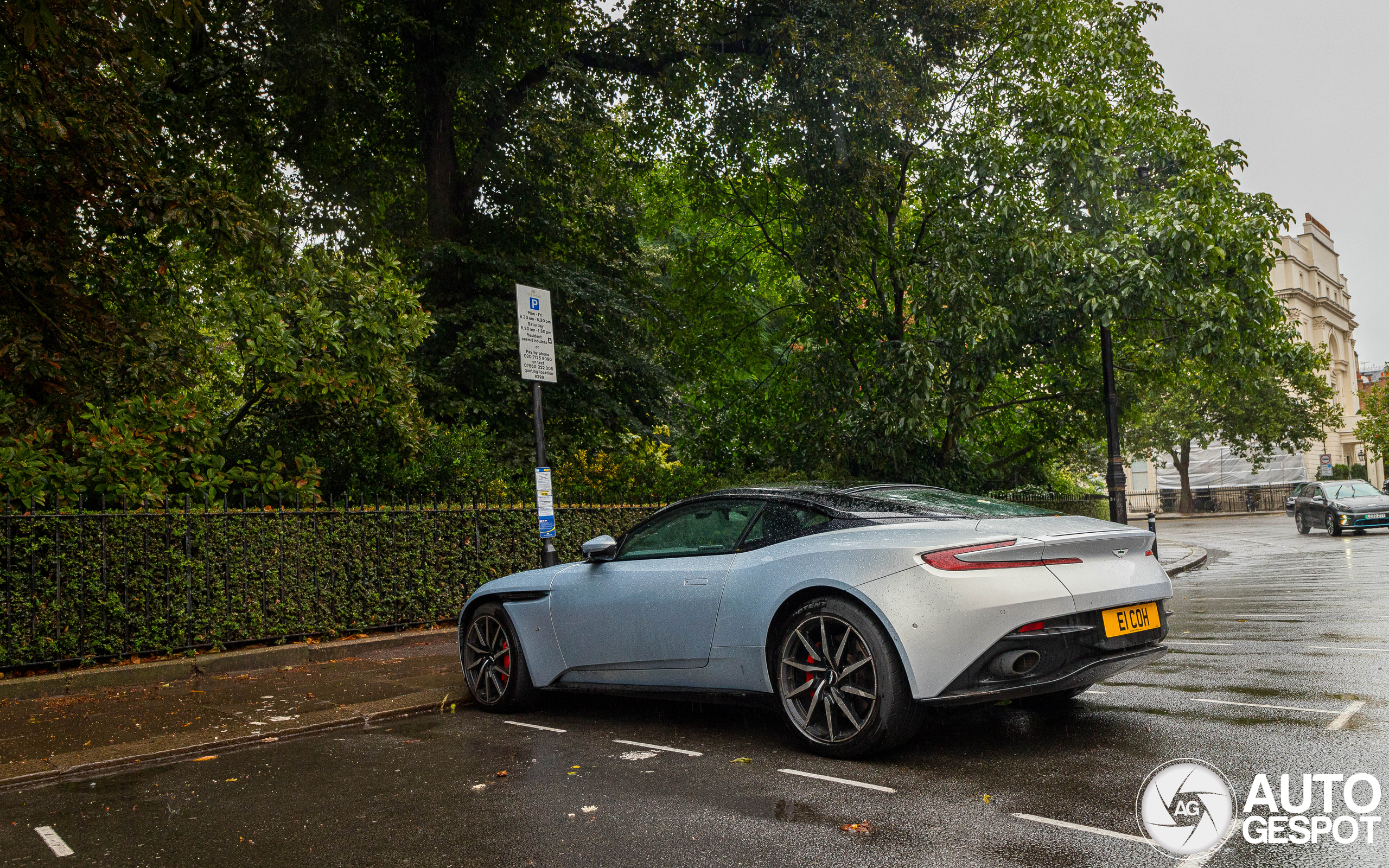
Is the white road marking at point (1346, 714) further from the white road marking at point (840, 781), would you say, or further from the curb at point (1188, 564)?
the curb at point (1188, 564)

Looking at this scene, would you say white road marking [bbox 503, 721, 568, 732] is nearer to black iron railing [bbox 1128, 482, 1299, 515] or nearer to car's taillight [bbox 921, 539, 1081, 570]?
car's taillight [bbox 921, 539, 1081, 570]

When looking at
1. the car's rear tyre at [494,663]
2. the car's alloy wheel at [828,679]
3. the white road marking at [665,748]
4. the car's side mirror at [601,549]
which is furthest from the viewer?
the car's rear tyre at [494,663]

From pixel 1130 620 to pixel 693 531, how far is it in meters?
2.35

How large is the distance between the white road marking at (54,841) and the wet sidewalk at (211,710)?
104 centimetres

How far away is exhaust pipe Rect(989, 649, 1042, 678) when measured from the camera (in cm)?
449

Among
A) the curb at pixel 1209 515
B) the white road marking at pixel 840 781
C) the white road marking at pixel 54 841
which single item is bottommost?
the curb at pixel 1209 515

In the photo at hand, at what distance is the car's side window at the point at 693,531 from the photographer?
5590 mm

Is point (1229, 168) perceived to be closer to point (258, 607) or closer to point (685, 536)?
point (685, 536)

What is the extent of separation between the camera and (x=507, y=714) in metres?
6.50

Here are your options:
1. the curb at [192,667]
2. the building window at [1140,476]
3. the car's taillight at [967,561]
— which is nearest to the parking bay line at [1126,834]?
the car's taillight at [967,561]

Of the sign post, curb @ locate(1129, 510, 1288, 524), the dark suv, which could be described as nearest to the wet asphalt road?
the sign post

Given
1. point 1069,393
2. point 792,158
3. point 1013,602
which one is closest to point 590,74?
point 792,158

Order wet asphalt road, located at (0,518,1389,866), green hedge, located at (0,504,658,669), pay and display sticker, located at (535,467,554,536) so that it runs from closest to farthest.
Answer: wet asphalt road, located at (0,518,1389,866) → green hedge, located at (0,504,658,669) → pay and display sticker, located at (535,467,554,536)

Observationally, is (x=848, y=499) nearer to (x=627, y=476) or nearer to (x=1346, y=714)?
(x=1346, y=714)
